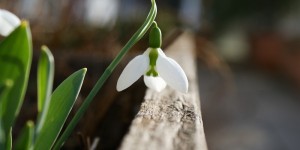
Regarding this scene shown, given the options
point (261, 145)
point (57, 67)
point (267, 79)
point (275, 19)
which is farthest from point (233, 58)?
point (57, 67)

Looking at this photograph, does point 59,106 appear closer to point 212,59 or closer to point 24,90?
point 24,90

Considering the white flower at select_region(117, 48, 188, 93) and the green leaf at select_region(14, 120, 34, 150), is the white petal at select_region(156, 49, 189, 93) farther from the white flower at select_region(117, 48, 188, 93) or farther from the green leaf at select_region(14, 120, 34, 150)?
the green leaf at select_region(14, 120, 34, 150)

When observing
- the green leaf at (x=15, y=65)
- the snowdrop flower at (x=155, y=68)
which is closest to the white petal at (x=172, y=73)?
the snowdrop flower at (x=155, y=68)

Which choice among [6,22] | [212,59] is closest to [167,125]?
[6,22]

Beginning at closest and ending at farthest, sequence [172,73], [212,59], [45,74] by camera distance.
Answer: [45,74] → [172,73] → [212,59]

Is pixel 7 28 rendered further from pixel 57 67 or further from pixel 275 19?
pixel 275 19

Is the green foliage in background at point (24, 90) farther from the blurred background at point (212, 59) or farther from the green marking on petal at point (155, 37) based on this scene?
the blurred background at point (212, 59)
